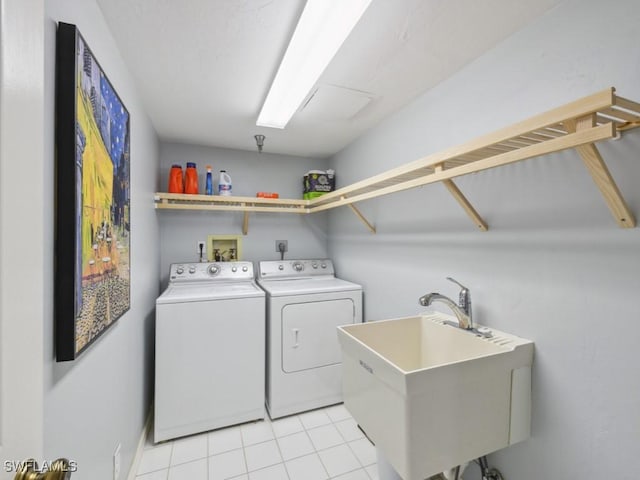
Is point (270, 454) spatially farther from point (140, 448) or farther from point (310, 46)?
point (310, 46)

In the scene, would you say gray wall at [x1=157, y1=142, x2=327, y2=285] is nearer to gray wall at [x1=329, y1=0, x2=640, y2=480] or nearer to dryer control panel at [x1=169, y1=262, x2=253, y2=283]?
dryer control panel at [x1=169, y1=262, x2=253, y2=283]

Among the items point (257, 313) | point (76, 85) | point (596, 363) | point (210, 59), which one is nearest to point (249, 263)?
point (257, 313)

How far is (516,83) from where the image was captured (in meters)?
Answer: 1.26

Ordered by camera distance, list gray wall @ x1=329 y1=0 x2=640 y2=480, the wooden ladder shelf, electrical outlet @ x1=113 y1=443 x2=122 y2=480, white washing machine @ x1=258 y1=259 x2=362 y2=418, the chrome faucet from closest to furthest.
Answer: the wooden ladder shelf, gray wall @ x1=329 y1=0 x2=640 y2=480, electrical outlet @ x1=113 y1=443 x2=122 y2=480, the chrome faucet, white washing machine @ x1=258 y1=259 x2=362 y2=418

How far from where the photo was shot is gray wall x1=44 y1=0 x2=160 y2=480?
79 centimetres

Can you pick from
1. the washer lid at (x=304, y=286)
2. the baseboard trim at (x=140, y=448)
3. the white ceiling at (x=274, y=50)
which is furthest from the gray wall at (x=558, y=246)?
the baseboard trim at (x=140, y=448)

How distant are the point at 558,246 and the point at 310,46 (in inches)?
51.9

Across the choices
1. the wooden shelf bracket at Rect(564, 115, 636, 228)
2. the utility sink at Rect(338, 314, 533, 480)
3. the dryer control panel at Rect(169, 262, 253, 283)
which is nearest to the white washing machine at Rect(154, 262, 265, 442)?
the dryer control panel at Rect(169, 262, 253, 283)

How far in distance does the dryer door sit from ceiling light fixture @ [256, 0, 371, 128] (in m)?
1.46

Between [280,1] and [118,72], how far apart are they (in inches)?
34.5

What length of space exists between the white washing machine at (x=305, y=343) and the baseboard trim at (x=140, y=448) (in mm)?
845

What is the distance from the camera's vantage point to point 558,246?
3.64 feet

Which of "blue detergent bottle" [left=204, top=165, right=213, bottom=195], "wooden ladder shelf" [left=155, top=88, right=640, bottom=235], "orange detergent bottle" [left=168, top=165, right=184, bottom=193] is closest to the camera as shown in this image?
"wooden ladder shelf" [left=155, top=88, right=640, bottom=235]

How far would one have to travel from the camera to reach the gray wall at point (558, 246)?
0.94 meters
